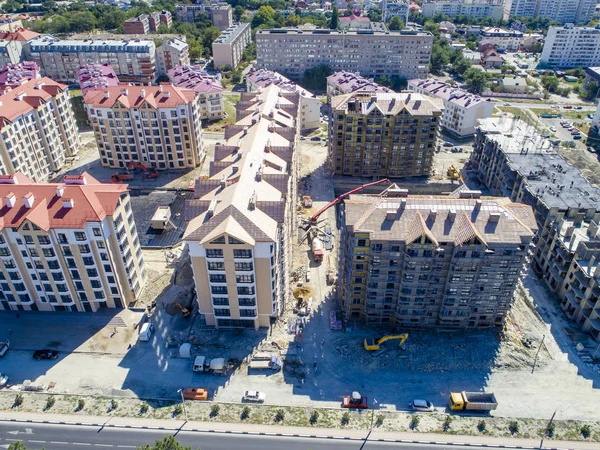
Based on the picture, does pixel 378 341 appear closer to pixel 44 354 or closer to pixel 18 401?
pixel 44 354

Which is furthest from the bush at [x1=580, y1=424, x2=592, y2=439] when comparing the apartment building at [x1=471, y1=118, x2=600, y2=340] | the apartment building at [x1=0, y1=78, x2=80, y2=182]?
the apartment building at [x1=0, y1=78, x2=80, y2=182]

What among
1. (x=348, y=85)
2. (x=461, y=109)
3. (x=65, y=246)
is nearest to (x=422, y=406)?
(x=65, y=246)

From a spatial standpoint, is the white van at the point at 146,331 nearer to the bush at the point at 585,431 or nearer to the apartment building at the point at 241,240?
the apartment building at the point at 241,240

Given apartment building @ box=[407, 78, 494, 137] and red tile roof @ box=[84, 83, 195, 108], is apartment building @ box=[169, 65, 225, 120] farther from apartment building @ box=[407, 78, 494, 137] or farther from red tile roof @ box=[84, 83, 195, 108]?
apartment building @ box=[407, 78, 494, 137]

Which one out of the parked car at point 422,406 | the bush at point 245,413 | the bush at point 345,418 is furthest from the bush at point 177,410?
the parked car at point 422,406

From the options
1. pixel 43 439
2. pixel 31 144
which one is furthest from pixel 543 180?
pixel 31 144

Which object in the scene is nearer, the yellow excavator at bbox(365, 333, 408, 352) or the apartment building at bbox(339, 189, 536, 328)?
the apartment building at bbox(339, 189, 536, 328)

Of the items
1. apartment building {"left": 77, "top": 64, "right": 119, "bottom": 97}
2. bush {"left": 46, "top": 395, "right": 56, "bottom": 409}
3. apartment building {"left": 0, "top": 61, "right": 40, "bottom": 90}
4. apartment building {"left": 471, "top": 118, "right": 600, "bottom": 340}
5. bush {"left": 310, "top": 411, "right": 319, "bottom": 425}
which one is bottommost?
bush {"left": 310, "top": 411, "right": 319, "bottom": 425}
